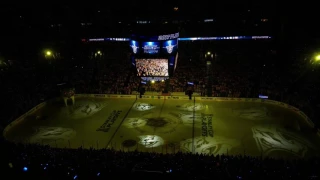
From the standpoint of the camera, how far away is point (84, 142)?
2395 centimetres

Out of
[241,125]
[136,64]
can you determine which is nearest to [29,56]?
[136,64]

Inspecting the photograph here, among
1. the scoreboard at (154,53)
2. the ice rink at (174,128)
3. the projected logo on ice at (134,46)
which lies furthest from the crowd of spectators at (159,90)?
the projected logo on ice at (134,46)

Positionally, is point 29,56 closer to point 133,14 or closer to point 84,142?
point 133,14

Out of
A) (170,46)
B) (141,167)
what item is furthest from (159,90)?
(141,167)

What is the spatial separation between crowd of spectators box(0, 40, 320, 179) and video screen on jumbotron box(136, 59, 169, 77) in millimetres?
7623

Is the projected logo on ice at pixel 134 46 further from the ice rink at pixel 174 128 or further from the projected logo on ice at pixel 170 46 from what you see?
the ice rink at pixel 174 128

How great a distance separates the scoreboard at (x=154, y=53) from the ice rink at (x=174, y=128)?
5.13 meters

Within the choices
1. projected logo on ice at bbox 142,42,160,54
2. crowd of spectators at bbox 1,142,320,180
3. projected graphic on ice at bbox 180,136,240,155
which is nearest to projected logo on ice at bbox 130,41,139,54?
projected logo on ice at bbox 142,42,160,54

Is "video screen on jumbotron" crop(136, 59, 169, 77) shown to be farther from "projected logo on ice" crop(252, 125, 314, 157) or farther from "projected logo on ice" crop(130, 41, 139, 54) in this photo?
"projected logo on ice" crop(252, 125, 314, 157)

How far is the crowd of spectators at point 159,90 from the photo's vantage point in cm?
1551

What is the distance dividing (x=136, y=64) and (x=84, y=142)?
1037 centimetres

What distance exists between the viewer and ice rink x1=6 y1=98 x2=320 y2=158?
22922 mm

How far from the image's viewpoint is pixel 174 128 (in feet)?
87.4

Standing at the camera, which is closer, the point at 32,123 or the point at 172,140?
the point at 172,140
